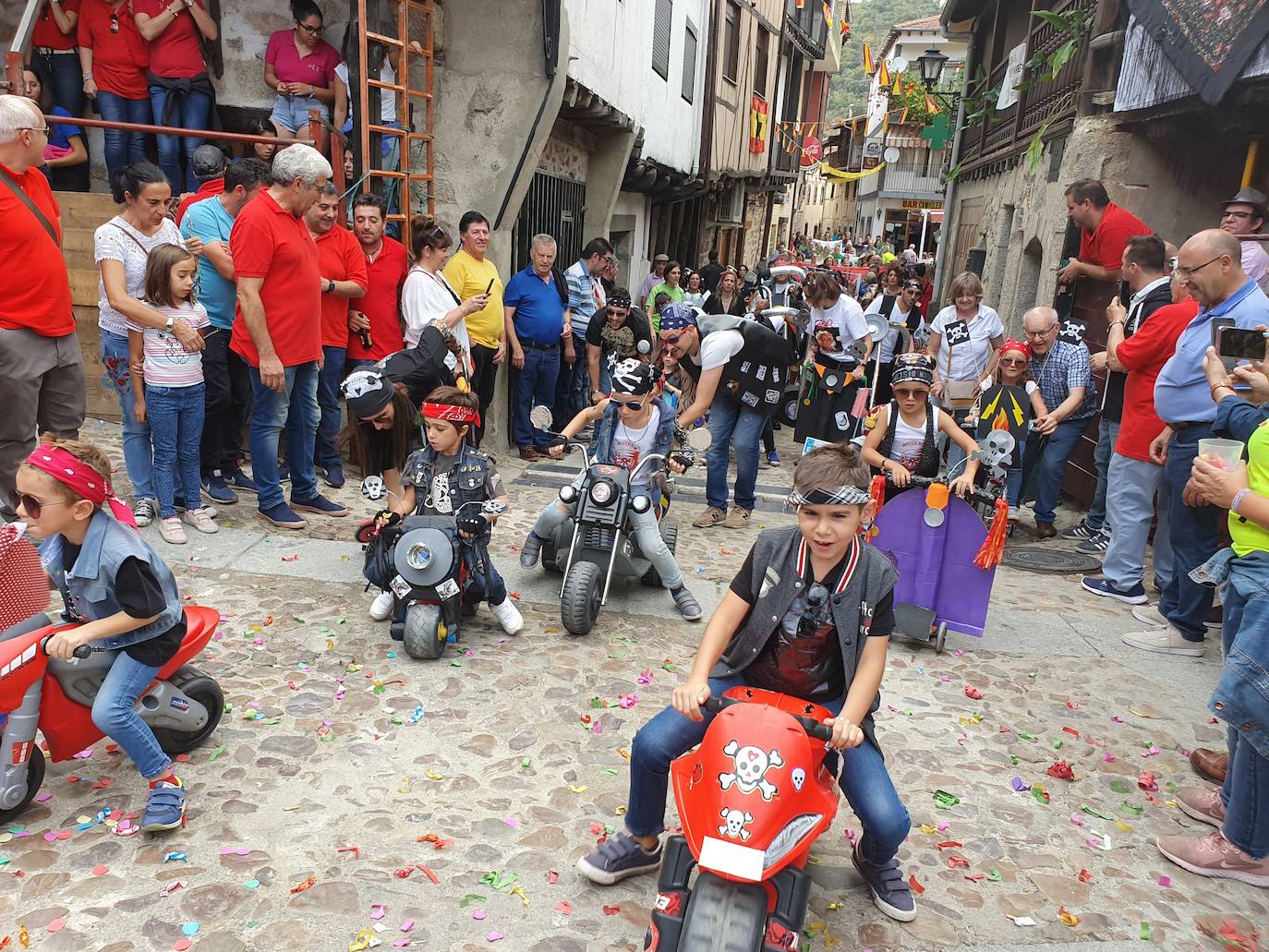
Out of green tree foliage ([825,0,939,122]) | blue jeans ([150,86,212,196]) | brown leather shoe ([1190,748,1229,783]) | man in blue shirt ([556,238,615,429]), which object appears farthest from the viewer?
green tree foliage ([825,0,939,122])

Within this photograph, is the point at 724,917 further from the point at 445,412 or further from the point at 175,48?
the point at 175,48

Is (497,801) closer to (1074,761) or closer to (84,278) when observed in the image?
(1074,761)

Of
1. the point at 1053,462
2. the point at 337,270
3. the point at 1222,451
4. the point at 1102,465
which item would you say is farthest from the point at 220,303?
the point at 1102,465

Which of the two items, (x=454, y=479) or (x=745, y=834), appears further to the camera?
(x=454, y=479)

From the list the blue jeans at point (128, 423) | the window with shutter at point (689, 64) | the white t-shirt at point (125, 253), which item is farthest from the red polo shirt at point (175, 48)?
the window with shutter at point (689, 64)

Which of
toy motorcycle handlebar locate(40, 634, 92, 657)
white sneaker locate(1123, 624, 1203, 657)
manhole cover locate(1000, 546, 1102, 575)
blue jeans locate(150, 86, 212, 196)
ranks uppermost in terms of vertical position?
blue jeans locate(150, 86, 212, 196)

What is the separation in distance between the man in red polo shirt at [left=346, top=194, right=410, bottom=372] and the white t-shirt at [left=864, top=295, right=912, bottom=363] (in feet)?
15.4

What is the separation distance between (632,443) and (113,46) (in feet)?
18.9

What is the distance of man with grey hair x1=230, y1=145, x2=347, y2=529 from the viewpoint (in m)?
5.48

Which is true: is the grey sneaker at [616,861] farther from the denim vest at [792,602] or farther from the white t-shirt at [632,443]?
the white t-shirt at [632,443]

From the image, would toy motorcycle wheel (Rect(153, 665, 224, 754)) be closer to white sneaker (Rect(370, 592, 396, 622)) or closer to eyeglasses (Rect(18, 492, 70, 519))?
eyeglasses (Rect(18, 492, 70, 519))

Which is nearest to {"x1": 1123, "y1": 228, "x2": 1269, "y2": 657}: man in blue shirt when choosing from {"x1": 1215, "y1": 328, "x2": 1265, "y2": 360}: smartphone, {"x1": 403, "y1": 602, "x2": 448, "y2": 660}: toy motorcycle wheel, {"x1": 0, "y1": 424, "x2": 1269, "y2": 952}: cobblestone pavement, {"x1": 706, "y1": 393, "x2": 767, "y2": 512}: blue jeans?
{"x1": 0, "y1": 424, "x2": 1269, "y2": 952}: cobblestone pavement

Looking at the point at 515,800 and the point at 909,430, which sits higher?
the point at 909,430

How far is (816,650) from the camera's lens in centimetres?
298
